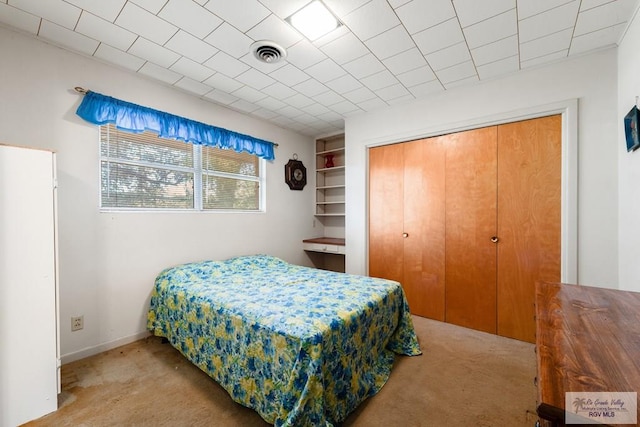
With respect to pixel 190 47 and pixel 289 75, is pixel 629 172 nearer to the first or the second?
pixel 289 75

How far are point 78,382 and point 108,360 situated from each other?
0.29m

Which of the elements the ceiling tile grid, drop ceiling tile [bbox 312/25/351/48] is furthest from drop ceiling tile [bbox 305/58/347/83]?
drop ceiling tile [bbox 312/25/351/48]

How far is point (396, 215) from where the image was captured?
3291 mm

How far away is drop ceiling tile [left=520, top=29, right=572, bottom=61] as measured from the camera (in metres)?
1.98

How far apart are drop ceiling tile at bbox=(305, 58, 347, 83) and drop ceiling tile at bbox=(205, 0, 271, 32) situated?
2.25 ft

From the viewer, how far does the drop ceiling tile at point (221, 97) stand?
2900 mm

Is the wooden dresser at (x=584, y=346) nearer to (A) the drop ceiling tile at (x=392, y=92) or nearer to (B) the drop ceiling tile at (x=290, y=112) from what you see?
(A) the drop ceiling tile at (x=392, y=92)

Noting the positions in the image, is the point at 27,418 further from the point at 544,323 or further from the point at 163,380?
the point at 544,323

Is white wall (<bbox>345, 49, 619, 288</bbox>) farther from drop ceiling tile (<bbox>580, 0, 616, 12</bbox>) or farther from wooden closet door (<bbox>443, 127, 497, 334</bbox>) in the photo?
drop ceiling tile (<bbox>580, 0, 616, 12</bbox>)

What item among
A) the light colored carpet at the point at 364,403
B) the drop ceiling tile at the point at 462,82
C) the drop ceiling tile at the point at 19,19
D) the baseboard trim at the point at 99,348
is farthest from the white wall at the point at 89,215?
the drop ceiling tile at the point at 462,82

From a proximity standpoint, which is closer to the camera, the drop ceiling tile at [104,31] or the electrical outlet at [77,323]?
the drop ceiling tile at [104,31]

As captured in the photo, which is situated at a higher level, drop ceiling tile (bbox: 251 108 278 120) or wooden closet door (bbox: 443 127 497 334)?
drop ceiling tile (bbox: 251 108 278 120)

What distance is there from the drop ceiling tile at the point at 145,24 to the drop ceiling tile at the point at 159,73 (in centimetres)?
45

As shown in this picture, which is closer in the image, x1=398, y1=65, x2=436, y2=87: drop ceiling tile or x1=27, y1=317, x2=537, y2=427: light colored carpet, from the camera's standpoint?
x1=27, y1=317, x2=537, y2=427: light colored carpet
